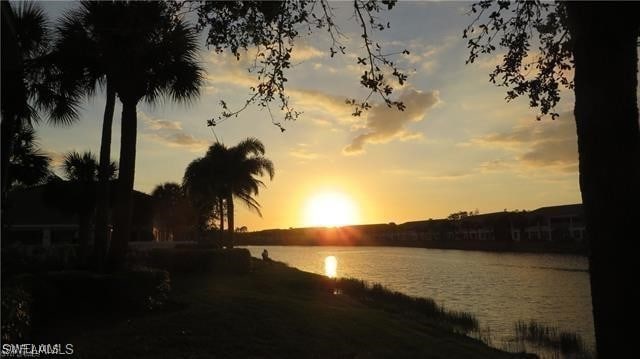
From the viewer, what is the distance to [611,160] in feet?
12.2

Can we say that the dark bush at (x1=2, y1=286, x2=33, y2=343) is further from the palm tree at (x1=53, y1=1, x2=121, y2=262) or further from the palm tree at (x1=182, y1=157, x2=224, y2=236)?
the palm tree at (x1=182, y1=157, x2=224, y2=236)

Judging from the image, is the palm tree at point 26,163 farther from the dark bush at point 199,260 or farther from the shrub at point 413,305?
the shrub at point 413,305

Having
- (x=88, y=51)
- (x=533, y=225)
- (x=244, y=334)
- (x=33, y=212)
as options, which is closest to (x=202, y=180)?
(x=33, y=212)

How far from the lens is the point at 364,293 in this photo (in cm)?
2677

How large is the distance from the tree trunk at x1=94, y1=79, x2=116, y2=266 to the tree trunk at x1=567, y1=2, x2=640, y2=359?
15.1 meters

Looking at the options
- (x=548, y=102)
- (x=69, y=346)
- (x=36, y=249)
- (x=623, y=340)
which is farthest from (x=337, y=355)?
(x=36, y=249)

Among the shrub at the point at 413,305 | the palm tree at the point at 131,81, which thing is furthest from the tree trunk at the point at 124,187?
the shrub at the point at 413,305

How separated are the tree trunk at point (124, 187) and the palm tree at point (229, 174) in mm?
27325

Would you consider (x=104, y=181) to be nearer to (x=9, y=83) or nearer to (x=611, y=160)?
(x=9, y=83)

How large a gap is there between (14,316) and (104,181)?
9.90m

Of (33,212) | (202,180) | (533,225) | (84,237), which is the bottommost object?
(84,237)

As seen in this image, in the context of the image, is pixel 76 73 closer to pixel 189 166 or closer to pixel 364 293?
pixel 364 293

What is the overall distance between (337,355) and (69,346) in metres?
4.59

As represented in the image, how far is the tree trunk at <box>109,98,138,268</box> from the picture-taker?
14039mm
